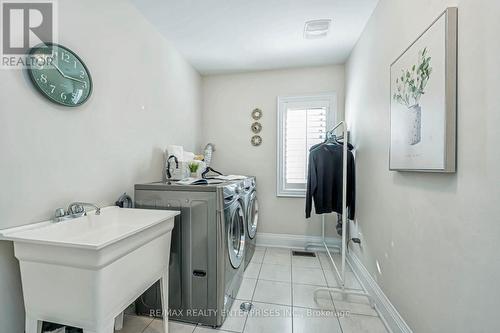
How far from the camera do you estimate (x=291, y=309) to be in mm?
1715

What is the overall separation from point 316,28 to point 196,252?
2.30 m

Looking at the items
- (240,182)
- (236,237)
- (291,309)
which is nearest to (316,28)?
(240,182)

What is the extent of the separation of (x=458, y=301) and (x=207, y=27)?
2608 millimetres

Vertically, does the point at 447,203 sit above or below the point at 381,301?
above

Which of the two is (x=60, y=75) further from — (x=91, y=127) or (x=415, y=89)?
(x=415, y=89)

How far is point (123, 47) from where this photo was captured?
5.49 ft

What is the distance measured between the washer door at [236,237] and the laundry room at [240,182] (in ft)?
0.08

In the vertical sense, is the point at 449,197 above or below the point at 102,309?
above

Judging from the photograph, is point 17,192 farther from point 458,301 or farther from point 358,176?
point 358,176

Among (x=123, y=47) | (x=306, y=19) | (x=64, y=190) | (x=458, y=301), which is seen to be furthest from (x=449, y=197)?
(x=123, y=47)

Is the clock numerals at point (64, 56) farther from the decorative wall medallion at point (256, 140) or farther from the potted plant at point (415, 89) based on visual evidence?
the decorative wall medallion at point (256, 140)

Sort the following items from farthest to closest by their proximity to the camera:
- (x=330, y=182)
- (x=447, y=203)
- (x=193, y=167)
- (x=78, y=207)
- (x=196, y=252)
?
(x=330, y=182), (x=193, y=167), (x=196, y=252), (x=78, y=207), (x=447, y=203)

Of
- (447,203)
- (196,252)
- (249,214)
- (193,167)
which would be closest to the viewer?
(447,203)

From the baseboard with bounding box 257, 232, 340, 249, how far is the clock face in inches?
101
